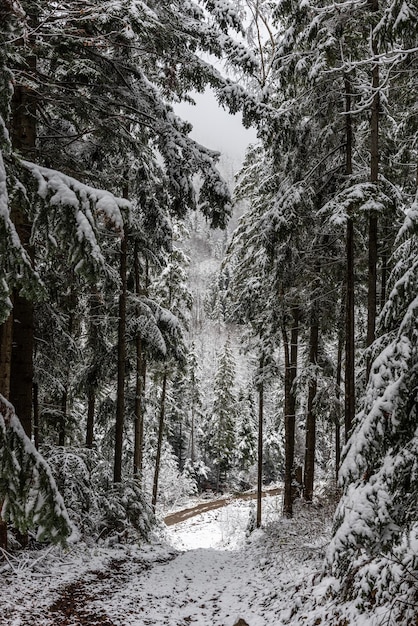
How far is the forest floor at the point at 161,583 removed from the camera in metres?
5.93

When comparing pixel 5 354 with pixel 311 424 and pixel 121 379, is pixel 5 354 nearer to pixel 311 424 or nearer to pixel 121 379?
pixel 121 379

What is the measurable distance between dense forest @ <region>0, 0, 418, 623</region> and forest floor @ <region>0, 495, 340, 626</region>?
2.27ft

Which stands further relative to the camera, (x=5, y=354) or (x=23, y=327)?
(x=23, y=327)

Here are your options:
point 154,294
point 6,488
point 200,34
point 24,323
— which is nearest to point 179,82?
point 200,34

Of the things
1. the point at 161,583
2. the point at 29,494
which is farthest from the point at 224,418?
the point at 29,494

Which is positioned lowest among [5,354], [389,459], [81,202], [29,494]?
[29,494]


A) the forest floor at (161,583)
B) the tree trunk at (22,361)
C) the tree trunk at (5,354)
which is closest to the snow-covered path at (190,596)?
the forest floor at (161,583)

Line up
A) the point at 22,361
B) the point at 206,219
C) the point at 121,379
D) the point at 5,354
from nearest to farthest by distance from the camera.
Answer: the point at 5,354, the point at 22,361, the point at 206,219, the point at 121,379

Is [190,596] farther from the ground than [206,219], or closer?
closer

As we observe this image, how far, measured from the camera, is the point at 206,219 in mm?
7984

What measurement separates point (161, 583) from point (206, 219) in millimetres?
6607

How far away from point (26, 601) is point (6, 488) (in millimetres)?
3890

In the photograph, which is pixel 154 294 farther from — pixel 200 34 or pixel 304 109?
pixel 200 34

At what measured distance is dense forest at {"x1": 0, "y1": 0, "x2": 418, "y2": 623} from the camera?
332 cm
